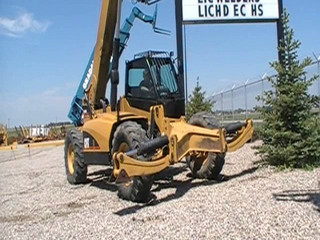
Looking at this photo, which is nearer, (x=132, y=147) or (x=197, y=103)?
(x=132, y=147)

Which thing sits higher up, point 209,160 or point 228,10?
point 228,10

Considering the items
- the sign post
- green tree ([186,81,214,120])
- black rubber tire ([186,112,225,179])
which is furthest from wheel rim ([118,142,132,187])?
green tree ([186,81,214,120])

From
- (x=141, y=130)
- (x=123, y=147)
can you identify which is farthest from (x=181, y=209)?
(x=123, y=147)

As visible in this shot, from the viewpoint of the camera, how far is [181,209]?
7.27 meters

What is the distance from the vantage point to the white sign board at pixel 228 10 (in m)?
15.0

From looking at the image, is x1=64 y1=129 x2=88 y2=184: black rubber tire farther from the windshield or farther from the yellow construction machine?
the windshield

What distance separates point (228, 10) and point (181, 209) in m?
9.38

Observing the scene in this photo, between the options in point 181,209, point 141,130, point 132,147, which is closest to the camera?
point 181,209

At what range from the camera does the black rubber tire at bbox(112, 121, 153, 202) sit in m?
8.04

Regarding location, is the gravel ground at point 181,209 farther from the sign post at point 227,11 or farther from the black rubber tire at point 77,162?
the sign post at point 227,11

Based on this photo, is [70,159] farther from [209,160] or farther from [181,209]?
[181,209]

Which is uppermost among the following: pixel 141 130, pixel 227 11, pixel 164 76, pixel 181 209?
pixel 227 11

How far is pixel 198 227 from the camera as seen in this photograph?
6180 mm

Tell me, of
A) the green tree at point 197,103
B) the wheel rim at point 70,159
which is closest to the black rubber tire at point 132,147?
the wheel rim at point 70,159
